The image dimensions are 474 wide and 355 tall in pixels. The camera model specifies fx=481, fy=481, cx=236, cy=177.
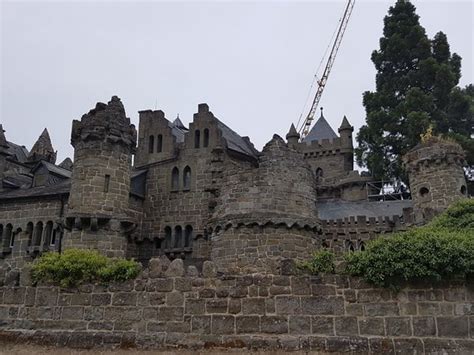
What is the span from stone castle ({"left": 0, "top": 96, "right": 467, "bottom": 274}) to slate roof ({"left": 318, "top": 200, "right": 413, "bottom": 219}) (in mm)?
82

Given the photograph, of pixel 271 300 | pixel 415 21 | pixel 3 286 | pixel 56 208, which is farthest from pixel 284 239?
pixel 415 21

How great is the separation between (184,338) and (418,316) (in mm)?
5111

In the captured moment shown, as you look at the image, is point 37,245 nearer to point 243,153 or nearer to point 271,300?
point 243,153

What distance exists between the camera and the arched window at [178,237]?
27.1 m

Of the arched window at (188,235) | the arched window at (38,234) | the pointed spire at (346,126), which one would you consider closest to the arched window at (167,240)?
the arched window at (188,235)

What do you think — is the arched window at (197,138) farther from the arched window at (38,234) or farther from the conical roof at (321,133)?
the conical roof at (321,133)

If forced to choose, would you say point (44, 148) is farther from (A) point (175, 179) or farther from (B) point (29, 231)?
(A) point (175, 179)

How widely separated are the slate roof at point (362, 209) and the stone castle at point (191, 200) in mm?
82

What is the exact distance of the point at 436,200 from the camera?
2553 centimetres

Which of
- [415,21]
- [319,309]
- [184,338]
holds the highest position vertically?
[415,21]

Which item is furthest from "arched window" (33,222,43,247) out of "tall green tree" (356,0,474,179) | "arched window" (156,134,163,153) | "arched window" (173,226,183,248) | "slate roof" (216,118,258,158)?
"tall green tree" (356,0,474,179)

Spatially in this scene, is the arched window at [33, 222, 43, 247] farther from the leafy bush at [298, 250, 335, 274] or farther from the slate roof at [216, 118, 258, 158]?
the leafy bush at [298, 250, 335, 274]

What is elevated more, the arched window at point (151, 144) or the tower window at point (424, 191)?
the arched window at point (151, 144)

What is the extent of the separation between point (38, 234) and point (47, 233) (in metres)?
0.88
